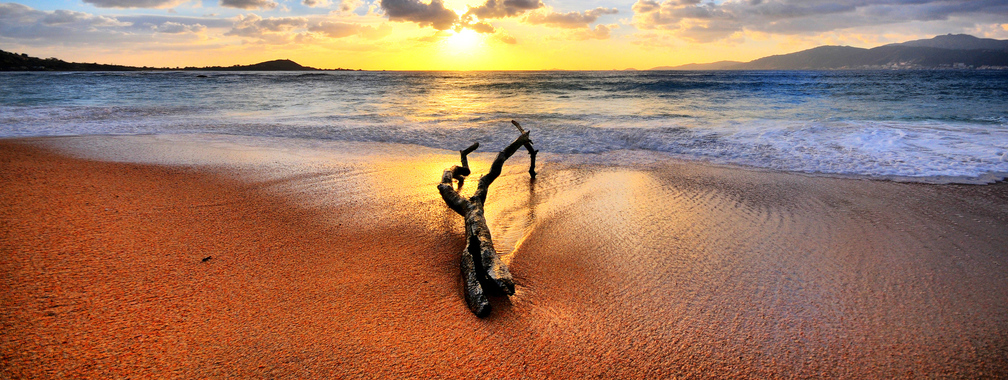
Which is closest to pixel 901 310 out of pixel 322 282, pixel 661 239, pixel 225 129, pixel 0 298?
pixel 661 239

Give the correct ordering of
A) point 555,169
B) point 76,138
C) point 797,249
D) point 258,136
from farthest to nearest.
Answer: point 258,136
point 76,138
point 555,169
point 797,249

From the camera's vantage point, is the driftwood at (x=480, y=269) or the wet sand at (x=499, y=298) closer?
the wet sand at (x=499, y=298)

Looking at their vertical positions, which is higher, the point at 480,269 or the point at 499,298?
the point at 480,269

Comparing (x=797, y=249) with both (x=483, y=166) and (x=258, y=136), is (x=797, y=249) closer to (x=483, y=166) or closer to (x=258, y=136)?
(x=483, y=166)

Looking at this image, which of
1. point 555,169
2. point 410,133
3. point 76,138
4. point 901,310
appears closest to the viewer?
point 901,310

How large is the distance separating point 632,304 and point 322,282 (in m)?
1.95

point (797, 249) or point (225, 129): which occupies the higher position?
point (225, 129)

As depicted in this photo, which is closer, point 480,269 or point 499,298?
point 499,298

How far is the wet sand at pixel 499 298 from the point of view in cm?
208

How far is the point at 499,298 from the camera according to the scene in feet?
8.61

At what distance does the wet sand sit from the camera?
82.0 inches

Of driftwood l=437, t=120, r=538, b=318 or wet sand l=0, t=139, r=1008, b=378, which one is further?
driftwood l=437, t=120, r=538, b=318

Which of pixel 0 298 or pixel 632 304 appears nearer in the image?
pixel 0 298

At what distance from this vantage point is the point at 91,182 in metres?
4.79
